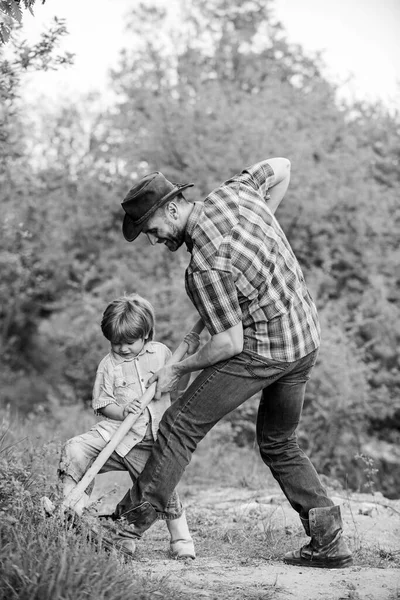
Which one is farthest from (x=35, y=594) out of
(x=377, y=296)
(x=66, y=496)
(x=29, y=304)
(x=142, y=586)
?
(x=29, y=304)

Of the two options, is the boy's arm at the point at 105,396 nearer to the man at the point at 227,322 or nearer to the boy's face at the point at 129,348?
the boy's face at the point at 129,348

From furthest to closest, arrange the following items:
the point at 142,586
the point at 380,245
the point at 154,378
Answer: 1. the point at 380,245
2. the point at 154,378
3. the point at 142,586

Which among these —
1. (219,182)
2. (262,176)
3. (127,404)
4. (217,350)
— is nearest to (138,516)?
(127,404)

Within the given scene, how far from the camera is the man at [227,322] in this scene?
3.83 metres

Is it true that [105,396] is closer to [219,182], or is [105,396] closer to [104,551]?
[104,551]

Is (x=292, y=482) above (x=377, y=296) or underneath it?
above

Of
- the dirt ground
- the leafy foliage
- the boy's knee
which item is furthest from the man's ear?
the leafy foliage

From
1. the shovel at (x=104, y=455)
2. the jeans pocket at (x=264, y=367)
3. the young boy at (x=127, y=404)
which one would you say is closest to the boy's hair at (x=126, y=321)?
the young boy at (x=127, y=404)

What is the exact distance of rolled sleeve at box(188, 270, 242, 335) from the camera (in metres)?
3.77

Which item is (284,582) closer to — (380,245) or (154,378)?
(154,378)

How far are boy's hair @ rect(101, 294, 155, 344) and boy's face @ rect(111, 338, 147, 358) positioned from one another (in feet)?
0.08

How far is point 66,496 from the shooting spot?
3945mm

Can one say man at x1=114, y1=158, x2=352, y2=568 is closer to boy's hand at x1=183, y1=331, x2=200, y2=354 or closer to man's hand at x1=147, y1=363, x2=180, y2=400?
man's hand at x1=147, y1=363, x2=180, y2=400

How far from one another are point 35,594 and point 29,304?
16162 millimetres
